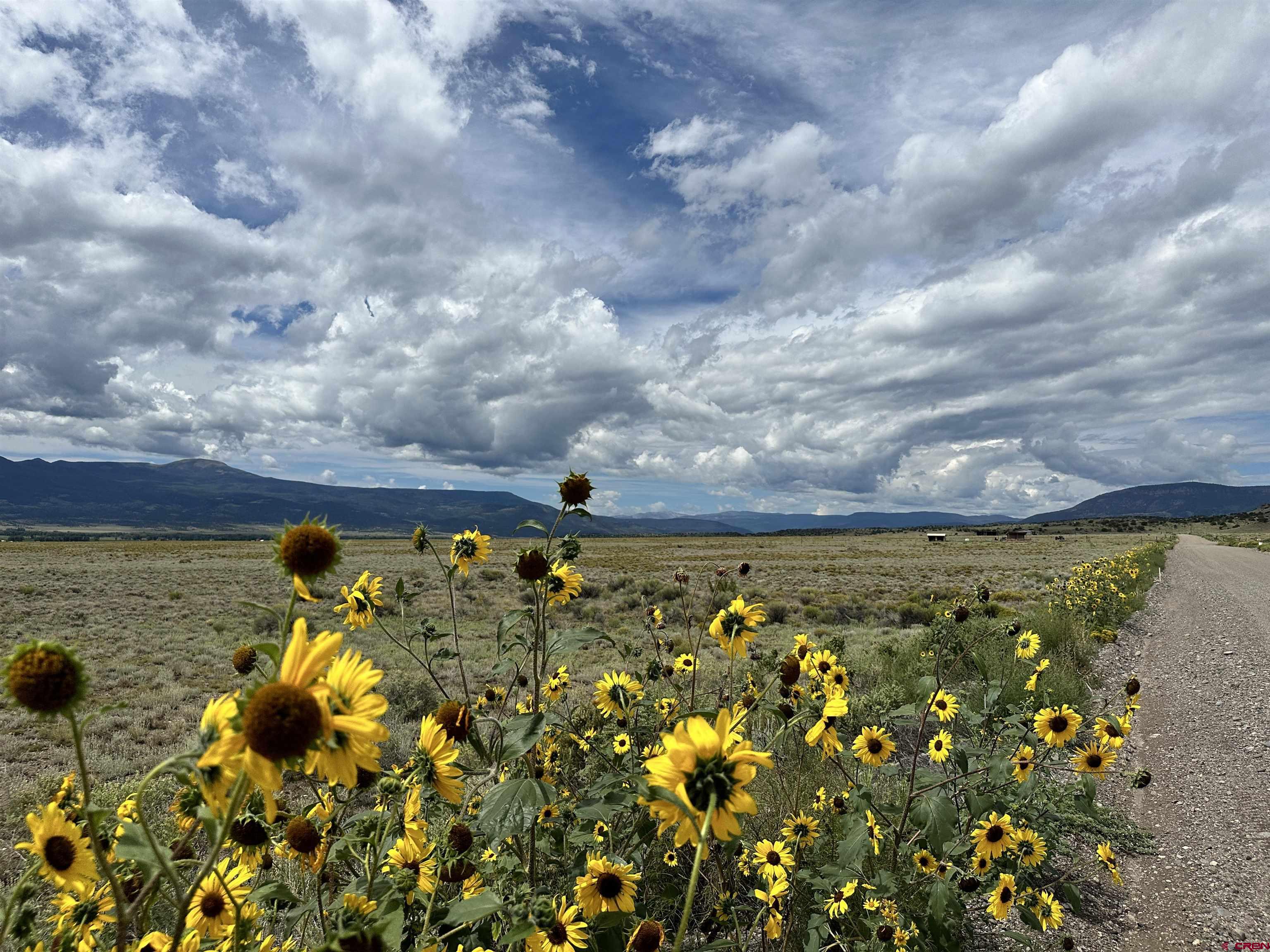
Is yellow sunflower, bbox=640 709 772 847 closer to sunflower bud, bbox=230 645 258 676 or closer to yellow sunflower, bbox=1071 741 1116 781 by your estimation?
sunflower bud, bbox=230 645 258 676

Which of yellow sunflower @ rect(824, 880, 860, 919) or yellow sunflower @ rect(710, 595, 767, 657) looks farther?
yellow sunflower @ rect(824, 880, 860, 919)

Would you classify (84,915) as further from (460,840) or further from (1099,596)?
(1099,596)

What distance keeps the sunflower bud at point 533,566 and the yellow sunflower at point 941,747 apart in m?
3.43

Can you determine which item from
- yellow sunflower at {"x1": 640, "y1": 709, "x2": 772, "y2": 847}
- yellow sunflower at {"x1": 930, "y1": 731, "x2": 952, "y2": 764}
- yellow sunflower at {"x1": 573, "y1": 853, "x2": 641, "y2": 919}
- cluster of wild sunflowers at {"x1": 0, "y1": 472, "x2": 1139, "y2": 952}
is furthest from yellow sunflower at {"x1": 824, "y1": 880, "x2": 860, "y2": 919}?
yellow sunflower at {"x1": 640, "y1": 709, "x2": 772, "y2": 847}

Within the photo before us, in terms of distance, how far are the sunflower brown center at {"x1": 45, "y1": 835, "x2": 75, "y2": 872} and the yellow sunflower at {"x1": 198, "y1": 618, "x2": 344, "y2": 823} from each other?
94cm

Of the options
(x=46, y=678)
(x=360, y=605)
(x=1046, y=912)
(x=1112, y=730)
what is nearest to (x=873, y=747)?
(x=1046, y=912)

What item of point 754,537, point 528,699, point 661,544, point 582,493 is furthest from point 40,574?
point 754,537

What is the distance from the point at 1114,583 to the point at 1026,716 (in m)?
16.2

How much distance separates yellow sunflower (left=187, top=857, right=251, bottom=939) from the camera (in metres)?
1.94

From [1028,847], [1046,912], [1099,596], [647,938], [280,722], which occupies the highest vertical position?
[280,722]

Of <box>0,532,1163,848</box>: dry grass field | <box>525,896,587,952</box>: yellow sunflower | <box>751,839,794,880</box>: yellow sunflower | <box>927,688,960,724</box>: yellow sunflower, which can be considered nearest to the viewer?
<box>525,896,587,952</box>: yellow sunflower

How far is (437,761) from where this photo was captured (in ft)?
6.56

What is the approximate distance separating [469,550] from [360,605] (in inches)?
21.7

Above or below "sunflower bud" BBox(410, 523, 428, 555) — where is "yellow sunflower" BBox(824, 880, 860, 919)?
below
